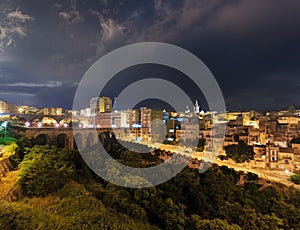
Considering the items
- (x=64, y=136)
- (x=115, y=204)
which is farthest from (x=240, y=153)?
(x=64, y=136)

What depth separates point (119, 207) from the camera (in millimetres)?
6008

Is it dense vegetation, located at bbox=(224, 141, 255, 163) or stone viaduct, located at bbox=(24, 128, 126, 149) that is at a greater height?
stone viaduct, located at bbox=(24, 128, 126, 149)

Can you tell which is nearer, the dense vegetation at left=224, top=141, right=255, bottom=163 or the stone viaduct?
the stone viaduct

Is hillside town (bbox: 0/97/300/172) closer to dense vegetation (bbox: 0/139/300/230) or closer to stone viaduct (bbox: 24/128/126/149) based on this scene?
stone viaduct (bbox: 24/128/126/149)

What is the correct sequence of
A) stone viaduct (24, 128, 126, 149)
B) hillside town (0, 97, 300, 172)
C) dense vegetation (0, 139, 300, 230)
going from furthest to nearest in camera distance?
hillside town (0, 97, 300, 172) < stone viaduct (24, 128, 126, 149) < dense vegetation (0, 139, 300, 230)

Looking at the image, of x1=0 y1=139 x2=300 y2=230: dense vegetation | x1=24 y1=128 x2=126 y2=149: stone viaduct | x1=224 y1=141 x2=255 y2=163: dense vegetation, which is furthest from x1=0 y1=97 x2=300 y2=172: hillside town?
x1=0 y1=139 x2=300 y2=230: dense vegetation

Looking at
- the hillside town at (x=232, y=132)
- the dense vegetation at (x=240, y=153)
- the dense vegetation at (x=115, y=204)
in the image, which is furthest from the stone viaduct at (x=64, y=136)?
the dense vegetation at (x=240, y=153)

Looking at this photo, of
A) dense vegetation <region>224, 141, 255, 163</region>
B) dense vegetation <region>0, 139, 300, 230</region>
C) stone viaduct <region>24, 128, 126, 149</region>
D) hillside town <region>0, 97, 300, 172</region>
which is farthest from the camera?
dense vegetation <region>224, 141, 255, 163</region>

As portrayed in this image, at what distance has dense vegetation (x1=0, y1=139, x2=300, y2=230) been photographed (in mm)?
4680

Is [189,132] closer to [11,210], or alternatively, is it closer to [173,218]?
[173,218]

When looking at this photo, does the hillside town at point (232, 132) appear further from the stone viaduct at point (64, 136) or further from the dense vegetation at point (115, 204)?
the dense vegetation at point (115, 204)

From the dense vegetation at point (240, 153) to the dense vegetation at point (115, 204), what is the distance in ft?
18.2

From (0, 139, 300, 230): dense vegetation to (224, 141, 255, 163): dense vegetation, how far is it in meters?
5.55

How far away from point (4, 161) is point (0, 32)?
14824mm
